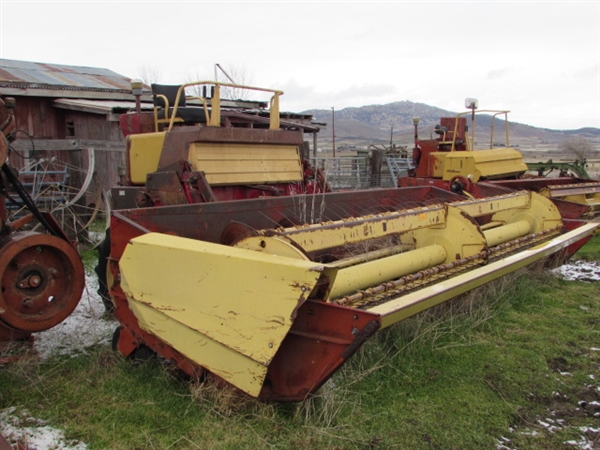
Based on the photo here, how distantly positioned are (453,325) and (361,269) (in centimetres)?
128

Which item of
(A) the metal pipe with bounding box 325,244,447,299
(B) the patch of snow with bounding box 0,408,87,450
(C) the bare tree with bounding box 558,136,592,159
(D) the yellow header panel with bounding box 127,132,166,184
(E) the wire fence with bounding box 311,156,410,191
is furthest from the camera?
(C) the bare tree with bounding box 558,136,592,159

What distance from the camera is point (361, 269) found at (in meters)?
3.77

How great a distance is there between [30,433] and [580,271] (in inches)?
246

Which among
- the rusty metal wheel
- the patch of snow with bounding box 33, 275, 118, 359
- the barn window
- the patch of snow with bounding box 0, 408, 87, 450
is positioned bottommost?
the patch of snow with bounding box 0, 408, 87, 450

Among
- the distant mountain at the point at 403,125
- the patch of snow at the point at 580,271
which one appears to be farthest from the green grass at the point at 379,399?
the distant mountain at the point at 403,125

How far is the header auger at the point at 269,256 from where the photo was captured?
9.18 feet

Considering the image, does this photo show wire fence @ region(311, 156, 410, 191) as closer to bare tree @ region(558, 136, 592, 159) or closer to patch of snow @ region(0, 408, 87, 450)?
bare tree @ region(558, 136, 592, 159)

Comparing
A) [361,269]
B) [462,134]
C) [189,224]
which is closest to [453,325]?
[361,269]

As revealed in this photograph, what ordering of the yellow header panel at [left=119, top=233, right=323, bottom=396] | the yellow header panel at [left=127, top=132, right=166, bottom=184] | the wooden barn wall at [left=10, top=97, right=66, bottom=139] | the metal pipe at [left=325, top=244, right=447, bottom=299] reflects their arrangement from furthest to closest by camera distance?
the wooden barn wall at [left=10, top=97, right=66, bottom=139], the yellow header panel at [left=127, top=132, right=166, bottom=184], the metal pipe at [left=325, top=244, right=447, bottom=299], the yellow header panel at [left=119, top=233, right=323, bottom=396]

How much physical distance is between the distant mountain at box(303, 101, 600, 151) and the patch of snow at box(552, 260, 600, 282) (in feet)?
312

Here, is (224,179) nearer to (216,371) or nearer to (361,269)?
(361,269)

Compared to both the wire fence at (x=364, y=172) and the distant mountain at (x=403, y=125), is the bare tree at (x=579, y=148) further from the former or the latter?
the distant mountain at (x=403, y=125)

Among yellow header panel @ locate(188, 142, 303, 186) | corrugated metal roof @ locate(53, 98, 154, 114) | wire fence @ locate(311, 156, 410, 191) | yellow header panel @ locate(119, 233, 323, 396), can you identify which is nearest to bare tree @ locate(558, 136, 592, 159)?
wire fence @ locate(311, 156, 410, 191)

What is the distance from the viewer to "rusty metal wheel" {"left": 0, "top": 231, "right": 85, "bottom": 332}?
11.9 feet
